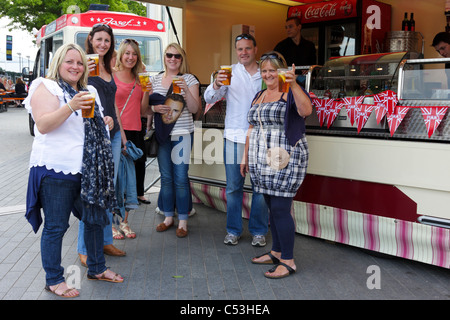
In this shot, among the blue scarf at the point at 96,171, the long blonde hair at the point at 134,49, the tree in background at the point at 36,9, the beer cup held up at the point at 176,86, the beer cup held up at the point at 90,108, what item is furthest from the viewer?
the tree in background at the point at 36,9

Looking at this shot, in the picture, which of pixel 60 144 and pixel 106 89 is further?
pixel 106 89

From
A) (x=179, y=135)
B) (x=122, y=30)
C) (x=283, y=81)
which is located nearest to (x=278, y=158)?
(x=283, y=81)

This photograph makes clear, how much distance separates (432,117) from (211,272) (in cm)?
221

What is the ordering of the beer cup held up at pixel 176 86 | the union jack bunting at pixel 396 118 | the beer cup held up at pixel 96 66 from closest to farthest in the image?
the beer cup held up at pixel 96 66 < the union jack bunting at pixel 396 118 < the beer cup held up at pixel 176 86

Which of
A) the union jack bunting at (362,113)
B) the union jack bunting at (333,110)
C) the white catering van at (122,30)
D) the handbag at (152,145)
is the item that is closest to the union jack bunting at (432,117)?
the union jack bunting at (362,113)

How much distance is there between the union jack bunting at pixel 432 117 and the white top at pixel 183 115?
2.22m

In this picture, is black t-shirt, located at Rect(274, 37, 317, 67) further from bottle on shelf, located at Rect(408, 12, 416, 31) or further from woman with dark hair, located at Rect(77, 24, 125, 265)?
woman with dark hair, located at Rect(77, 24, 125, 265)

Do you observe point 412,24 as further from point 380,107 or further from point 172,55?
point 172,55

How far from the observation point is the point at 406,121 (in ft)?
13.7

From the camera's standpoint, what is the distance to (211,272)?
4184 millimetres

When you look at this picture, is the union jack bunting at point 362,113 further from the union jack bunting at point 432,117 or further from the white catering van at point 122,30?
the white catering van at point 122,30

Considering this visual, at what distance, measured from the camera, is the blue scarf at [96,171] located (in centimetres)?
345

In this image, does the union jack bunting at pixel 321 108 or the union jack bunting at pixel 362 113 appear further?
the union jack bunting at pixel 321 108
